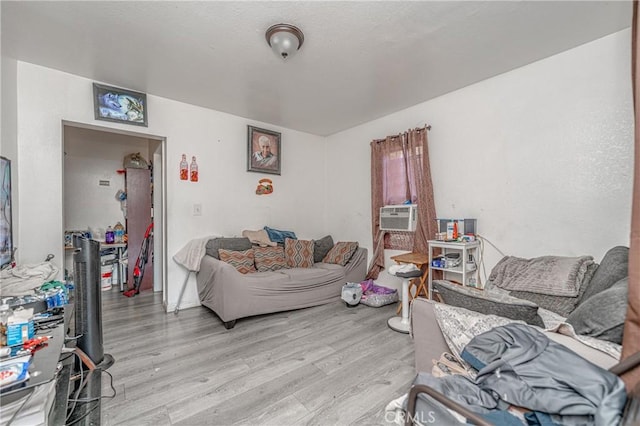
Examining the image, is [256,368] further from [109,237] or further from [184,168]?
[109,237]

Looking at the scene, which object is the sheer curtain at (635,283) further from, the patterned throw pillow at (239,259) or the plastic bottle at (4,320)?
the patterned throw pillow at (239,259)

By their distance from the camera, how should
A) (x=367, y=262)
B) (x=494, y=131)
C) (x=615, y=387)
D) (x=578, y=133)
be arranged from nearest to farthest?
(x=615, y=387) → (x=578, y=133) → (x=494, y=131) → (x=367, y=262)

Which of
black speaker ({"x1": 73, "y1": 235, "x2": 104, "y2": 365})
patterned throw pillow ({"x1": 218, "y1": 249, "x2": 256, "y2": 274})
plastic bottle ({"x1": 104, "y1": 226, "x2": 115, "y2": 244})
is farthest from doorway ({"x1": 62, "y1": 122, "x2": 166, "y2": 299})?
black speaker ({"x1": 73, "y1": 235, "x2": 104, "y2": 365})

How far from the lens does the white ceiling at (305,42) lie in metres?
1.74

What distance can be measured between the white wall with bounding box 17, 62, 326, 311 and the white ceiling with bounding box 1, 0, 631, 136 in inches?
10.5

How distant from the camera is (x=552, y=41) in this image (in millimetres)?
2078

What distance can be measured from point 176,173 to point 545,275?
12.1ft

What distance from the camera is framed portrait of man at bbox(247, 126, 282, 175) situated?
371cm

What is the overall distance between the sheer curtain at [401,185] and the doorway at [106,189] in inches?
120

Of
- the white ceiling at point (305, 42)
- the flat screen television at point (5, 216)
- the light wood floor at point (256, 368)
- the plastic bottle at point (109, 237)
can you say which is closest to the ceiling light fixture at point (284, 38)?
the white ceiling at point (305, 42)

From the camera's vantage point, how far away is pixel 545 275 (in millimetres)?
1940

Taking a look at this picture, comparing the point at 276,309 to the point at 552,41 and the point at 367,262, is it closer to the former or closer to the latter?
the point at 367,262

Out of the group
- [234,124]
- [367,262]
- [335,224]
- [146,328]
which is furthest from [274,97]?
[146,328]

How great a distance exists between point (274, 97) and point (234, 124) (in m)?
0.86
